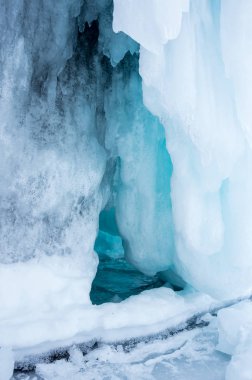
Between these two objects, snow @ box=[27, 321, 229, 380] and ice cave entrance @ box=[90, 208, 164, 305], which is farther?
ice cave entrance @ box=[90, 208, 164, 305]

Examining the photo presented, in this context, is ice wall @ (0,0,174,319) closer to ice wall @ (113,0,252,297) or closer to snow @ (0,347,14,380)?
snow @ (0,347,14,380)

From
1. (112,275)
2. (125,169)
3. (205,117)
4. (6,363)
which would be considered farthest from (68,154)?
(112,275)

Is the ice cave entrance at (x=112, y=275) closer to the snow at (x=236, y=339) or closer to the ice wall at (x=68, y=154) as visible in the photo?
the ice wall at (x=68, y=154)

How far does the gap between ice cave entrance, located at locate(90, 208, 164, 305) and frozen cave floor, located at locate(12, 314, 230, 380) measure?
712 millimetres

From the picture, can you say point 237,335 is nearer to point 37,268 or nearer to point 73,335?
point 73,335

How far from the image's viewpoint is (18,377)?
1973 millimetres

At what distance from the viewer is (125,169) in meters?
3.24

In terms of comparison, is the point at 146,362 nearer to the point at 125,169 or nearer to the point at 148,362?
the point at 148,362

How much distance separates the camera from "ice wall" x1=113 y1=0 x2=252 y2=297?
7.48 ft

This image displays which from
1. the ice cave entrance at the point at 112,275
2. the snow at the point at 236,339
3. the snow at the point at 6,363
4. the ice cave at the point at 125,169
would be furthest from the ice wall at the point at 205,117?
the snow at the point at 6,363

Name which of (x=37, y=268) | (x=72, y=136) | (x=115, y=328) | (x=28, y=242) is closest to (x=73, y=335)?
(x=115, y=328)

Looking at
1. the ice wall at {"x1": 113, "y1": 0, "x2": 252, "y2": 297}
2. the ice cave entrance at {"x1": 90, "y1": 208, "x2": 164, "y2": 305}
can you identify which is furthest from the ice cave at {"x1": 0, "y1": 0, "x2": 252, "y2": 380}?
the ice cave entrance at {"x1": 90, "y1": 208, "x2": 164, "y2": 305}

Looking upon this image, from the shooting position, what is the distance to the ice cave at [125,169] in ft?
7.10

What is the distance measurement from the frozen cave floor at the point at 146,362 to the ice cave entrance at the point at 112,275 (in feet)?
2.34
